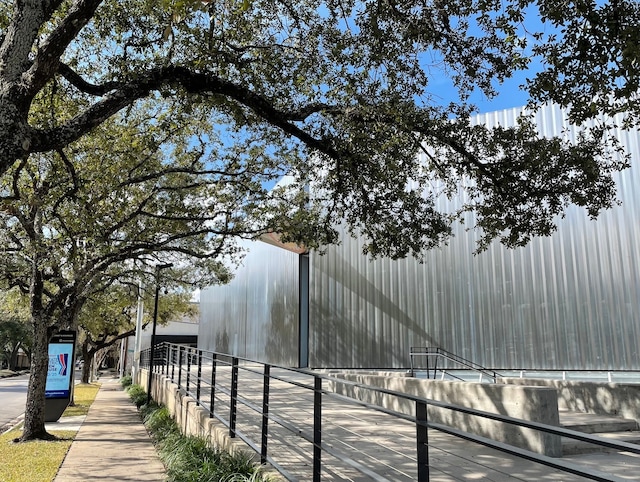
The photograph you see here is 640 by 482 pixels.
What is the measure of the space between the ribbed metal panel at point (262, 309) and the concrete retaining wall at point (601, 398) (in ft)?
46.4

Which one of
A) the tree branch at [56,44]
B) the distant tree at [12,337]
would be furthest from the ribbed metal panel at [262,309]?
the distant tree at [12,337]

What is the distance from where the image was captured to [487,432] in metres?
6.56

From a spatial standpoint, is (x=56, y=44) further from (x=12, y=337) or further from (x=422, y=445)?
(x=12, y=337)

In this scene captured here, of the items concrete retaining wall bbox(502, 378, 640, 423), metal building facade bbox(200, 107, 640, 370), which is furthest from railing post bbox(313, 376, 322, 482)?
metal building facade bbox(200, 107, 640, 370)

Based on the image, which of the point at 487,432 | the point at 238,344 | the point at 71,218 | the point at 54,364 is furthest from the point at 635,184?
the point at 238,344

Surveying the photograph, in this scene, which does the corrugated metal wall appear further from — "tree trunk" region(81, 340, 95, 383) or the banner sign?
"tree trunk" region(81, 340, 95, 383)

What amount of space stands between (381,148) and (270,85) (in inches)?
79.7

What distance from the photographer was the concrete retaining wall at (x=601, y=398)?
24.9ft

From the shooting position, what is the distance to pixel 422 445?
9.34ft

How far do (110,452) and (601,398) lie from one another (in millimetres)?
8367

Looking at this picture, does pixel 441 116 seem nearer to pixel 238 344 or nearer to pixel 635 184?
pixel 635 184

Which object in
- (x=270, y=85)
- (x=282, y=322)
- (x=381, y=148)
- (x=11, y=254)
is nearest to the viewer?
(x=381, y=148)

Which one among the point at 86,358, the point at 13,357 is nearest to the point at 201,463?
the point at 86,358

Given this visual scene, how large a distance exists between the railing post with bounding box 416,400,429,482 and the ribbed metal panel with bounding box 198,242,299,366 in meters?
19.1
